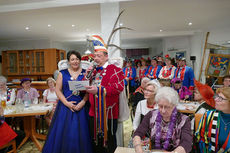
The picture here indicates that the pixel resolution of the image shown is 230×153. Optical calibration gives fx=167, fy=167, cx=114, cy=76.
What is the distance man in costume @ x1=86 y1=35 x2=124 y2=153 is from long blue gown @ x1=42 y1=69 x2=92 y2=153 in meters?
0.11

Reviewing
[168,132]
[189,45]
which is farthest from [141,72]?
[168,132]

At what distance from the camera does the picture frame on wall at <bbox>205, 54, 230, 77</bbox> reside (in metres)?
5.28

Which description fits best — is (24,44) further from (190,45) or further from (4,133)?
(190,45)

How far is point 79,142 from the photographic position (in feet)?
6.59

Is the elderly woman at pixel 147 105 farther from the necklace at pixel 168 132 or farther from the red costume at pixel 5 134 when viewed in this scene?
the red costume at pixel 5 134

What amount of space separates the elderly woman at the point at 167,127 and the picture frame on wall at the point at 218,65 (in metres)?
4.71

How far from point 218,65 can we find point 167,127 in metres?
4.94

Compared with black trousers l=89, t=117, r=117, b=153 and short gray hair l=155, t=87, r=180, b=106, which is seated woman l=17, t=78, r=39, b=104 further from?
short gray hair l=155, t=87, r=180, b=106

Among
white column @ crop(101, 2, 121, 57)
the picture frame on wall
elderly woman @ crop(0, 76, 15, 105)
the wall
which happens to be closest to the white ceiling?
white column @ crop(101, 2, 121, 57)

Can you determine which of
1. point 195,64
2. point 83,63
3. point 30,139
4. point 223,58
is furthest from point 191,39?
point 30,139

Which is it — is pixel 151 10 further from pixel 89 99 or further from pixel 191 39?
pixel 191 39

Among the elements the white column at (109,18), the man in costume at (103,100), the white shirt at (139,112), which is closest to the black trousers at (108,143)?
the man in costume at (103,100)

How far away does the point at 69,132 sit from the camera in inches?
79.4

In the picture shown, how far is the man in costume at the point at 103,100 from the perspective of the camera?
1928 mm
